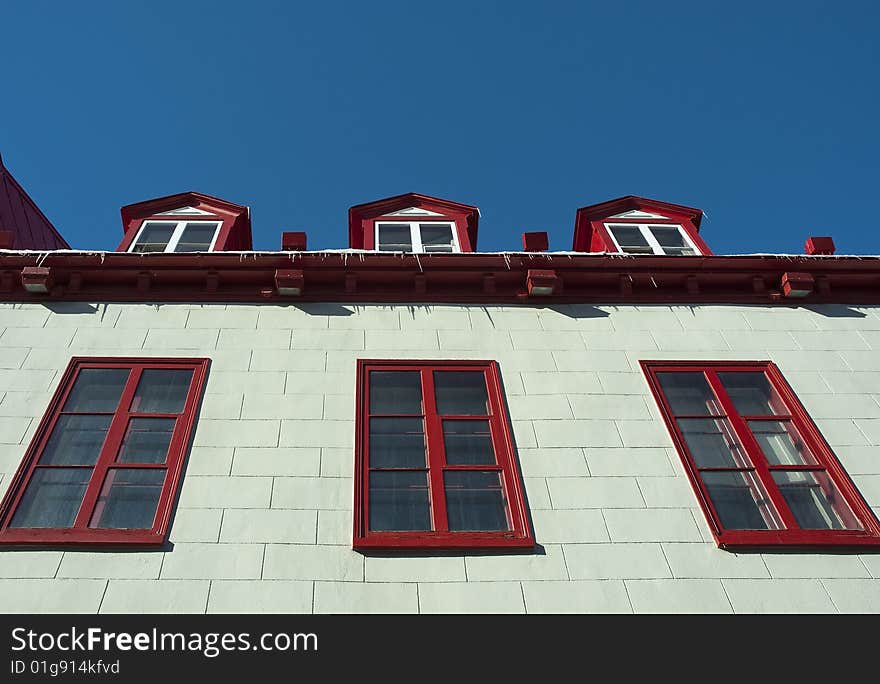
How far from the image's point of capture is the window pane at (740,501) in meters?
7.14

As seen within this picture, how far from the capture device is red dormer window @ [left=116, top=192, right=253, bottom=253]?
37.3 feet

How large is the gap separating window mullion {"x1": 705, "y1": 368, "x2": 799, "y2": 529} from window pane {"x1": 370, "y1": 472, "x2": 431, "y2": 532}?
11.3ft

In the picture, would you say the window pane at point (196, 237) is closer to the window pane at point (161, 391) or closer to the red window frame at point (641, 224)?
the window pane at point (161, 391)

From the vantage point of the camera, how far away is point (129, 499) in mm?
7020

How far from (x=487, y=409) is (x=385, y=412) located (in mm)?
1151

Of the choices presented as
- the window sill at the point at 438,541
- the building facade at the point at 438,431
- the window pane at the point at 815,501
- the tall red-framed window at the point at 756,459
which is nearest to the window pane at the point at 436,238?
the building facade at the point at 438,431

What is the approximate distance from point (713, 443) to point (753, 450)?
417 mm

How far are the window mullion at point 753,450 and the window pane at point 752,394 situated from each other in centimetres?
16

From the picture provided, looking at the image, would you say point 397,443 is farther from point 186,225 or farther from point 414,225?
point 186,225
